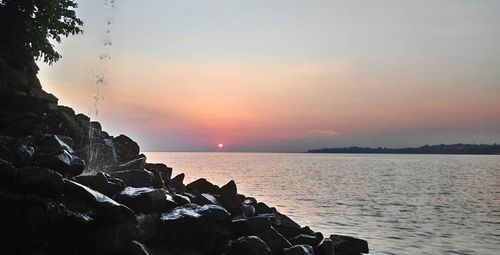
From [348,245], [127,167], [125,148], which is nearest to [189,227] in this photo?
[127,167]

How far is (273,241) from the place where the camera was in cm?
1306

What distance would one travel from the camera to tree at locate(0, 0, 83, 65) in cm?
2003

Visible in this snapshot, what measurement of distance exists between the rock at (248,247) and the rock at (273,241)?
1391 mm

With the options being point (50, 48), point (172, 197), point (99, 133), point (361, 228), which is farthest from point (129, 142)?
point (361, 228)

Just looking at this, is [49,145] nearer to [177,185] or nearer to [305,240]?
[177,185]

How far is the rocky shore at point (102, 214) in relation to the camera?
901cm

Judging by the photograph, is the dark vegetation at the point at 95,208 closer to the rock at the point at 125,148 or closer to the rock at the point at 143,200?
the rock at the point at 143,200

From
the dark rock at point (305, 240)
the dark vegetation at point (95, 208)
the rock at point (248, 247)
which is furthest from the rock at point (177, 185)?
the rock at point (248, 247)

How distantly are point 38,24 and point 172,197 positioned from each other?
14.8 m

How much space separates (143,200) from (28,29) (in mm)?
14472

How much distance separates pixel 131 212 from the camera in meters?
9.91

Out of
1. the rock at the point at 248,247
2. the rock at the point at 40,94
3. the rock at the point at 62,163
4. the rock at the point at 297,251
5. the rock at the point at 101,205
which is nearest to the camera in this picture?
the rock at the point at 101,205

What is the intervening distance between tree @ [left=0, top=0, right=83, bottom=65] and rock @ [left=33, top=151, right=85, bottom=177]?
11123mm

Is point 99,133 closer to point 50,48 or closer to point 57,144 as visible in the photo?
point 50,48
